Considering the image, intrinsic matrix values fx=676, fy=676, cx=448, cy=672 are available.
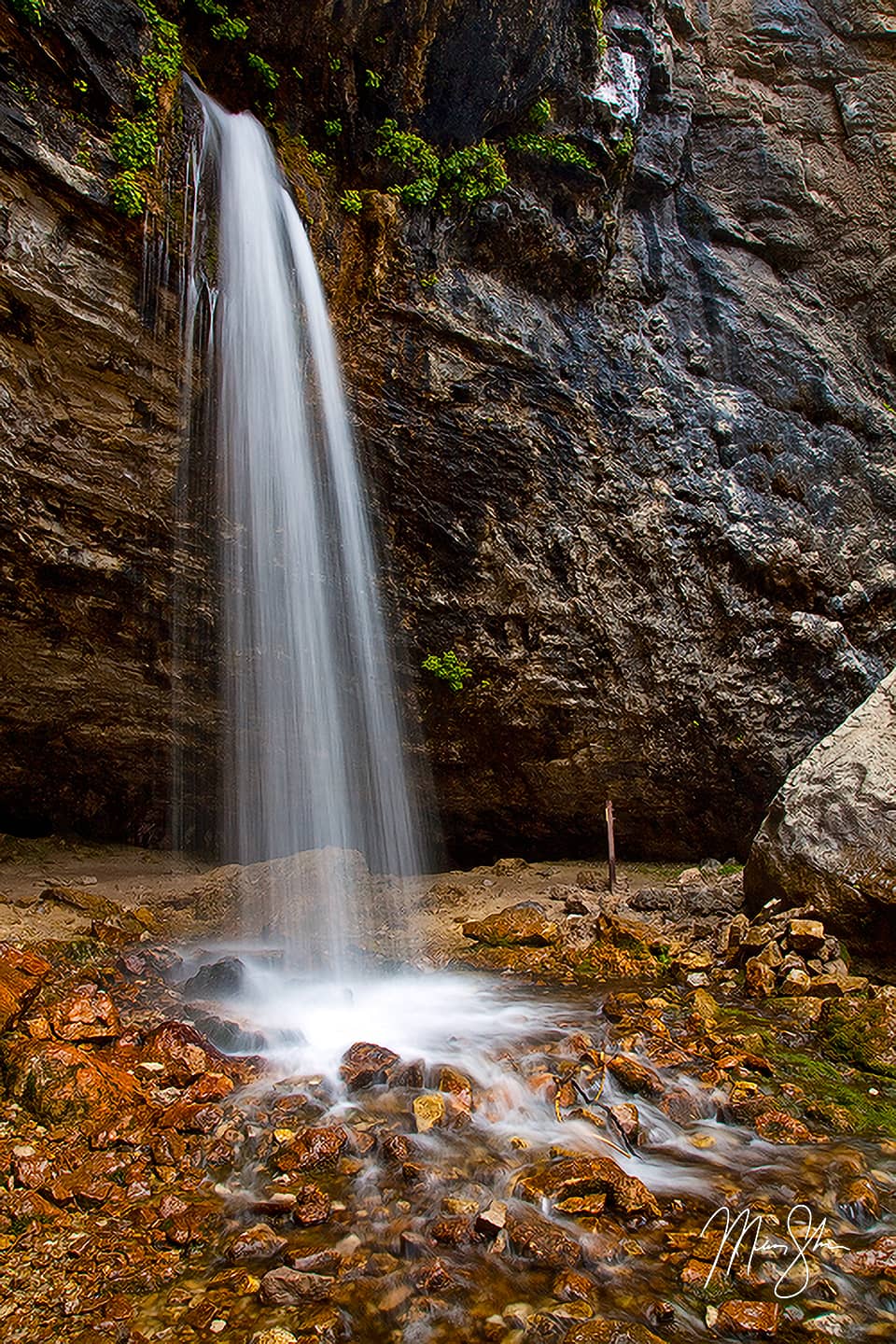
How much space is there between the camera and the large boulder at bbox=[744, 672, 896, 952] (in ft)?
20.1

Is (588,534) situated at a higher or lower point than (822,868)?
higher

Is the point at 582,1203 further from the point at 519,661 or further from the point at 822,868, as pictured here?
the point at 519,661

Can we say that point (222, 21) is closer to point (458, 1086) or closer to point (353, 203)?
point (353, 203)

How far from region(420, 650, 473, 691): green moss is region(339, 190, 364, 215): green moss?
6211 mm

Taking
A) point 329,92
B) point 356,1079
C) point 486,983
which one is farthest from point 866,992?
point 329,92

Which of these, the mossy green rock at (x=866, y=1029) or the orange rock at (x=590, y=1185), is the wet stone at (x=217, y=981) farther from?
the mossy green rock at (x=866, y=1029)

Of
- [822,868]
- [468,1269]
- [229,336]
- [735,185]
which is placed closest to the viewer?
[468,1269]

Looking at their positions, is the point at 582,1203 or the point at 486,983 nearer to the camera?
the point at 582,1203

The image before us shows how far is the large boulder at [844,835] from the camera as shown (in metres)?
6.12

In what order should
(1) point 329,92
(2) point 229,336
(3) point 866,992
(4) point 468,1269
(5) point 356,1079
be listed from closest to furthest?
(4) point 468,1269, (5) point 356,1079, (3) point 866,992, (2) point 229,336, (1) point 329,92

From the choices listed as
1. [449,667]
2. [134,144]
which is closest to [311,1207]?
[449,667]

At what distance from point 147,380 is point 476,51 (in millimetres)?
6511

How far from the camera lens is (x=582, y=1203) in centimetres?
298

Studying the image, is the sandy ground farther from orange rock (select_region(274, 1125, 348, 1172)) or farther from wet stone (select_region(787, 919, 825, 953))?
orange rock (select_region(274, 1125, 348, 1172))
